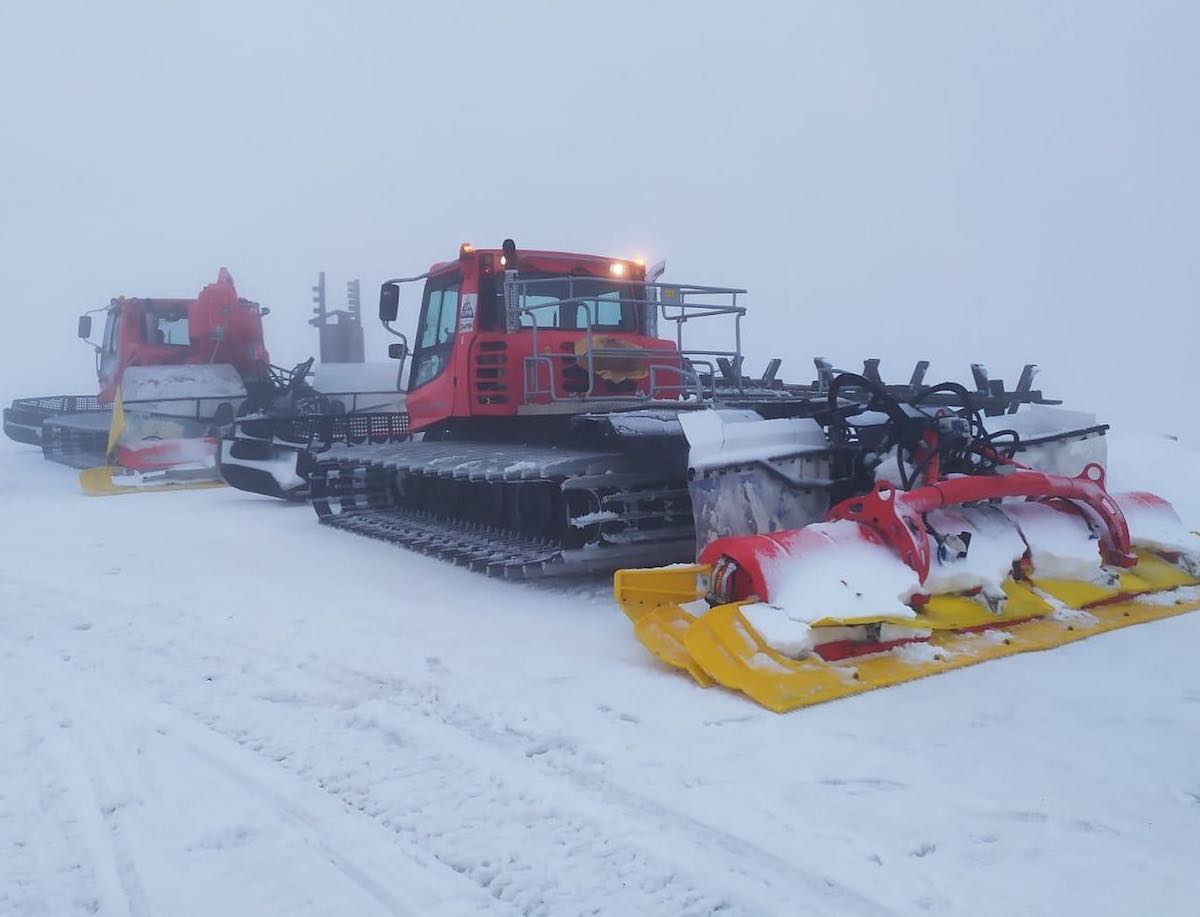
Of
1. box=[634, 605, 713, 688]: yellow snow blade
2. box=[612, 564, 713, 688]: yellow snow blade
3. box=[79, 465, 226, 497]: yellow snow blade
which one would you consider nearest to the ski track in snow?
box=[634, 605, 713, 688]: yellow snow blade

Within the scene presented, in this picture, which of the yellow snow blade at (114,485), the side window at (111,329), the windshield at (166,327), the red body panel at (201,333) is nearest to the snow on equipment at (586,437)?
the yellow snow blade at (114,485)

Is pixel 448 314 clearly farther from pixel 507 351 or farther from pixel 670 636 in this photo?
pixel 670 636

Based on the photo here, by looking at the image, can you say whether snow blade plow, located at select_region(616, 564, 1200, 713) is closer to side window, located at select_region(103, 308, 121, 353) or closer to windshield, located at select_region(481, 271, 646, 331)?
windshield, located at select_region(481, 271, 646, 331)

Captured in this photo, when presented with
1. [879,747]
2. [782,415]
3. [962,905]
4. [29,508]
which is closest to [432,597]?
[782,415]

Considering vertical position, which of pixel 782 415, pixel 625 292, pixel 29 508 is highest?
pixel 625 292

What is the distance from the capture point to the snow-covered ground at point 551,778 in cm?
252

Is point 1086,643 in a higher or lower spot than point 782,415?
lower

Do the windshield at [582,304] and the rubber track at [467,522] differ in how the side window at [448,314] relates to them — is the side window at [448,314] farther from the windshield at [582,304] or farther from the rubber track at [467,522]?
the rubber track at [467,522]

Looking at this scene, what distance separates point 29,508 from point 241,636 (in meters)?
7.49

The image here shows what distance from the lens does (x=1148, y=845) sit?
8.59 feet

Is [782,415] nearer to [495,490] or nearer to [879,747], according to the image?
[495,490]

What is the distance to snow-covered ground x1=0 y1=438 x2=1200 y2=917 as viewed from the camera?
2516mm

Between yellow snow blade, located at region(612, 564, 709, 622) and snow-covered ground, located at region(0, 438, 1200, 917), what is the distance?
229 millimetres

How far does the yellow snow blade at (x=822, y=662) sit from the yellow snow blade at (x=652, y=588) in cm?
50
